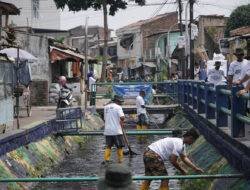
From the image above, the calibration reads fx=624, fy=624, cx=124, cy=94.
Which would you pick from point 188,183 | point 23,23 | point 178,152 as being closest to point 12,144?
point 188,183

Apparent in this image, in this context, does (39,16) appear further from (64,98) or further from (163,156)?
(163,156)

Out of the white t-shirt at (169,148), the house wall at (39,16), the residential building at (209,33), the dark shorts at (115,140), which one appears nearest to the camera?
the white t-shirt at (169,148)

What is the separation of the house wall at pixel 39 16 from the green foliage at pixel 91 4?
4296mm

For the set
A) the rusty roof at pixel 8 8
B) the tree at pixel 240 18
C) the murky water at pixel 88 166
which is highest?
the tree at pixel 240 18

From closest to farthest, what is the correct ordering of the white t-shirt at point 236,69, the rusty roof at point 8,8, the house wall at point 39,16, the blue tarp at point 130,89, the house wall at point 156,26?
the white t-shirt at point 236,69, the rusty roof at point 8,8, the blue tarp at point 130,89, the house wall at point 39,16, the house wall at point 156,26

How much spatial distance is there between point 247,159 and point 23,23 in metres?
41.0

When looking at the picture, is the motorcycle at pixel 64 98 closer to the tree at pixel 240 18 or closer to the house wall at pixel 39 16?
the tree at pixel 240 18

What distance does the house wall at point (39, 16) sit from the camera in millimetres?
48312

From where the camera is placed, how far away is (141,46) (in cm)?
7656

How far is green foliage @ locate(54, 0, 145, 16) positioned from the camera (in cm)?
4388

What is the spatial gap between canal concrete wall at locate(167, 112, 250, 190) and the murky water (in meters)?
0.66

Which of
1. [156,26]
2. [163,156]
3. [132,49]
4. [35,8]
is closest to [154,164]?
[163,156]

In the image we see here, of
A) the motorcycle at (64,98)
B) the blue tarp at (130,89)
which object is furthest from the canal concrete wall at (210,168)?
the blue tarp at (130,89)

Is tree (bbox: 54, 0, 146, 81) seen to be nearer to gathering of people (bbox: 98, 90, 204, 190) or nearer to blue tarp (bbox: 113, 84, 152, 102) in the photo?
blue tarp (bbox: 113, 84, 152, 102)
